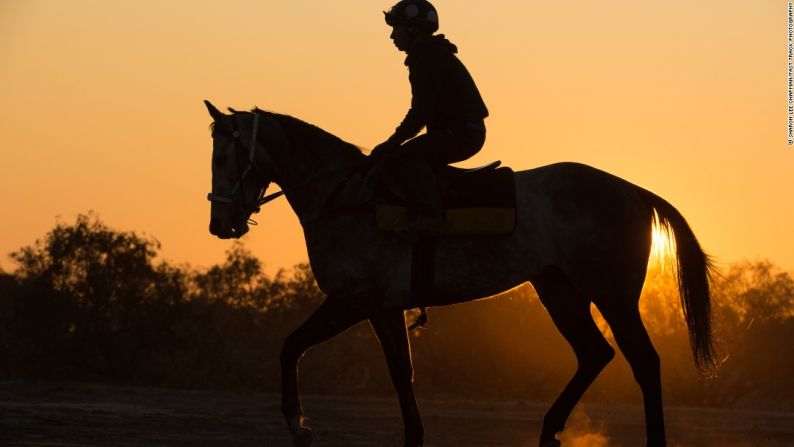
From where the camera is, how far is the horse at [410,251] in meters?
11.1

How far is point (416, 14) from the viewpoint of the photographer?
11.3m

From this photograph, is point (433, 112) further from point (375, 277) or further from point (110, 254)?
point (110, 254)

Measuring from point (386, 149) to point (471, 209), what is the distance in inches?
32.8

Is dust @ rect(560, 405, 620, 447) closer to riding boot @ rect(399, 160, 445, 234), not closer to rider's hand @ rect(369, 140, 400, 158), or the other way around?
riding boot @ rect(399, 160, 445, 234)

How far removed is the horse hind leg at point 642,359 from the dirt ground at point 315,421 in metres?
3.00

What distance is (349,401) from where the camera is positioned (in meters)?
21.8

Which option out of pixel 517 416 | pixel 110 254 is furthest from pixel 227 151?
pixel 110 254

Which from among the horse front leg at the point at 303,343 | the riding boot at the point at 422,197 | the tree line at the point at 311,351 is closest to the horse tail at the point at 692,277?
the riding boot at the point at 422,197

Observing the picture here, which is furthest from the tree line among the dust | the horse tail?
the horse tail

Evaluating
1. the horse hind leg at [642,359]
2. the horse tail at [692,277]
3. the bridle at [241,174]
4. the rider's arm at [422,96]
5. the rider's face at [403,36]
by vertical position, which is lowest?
the horse hind leg at [642,359]

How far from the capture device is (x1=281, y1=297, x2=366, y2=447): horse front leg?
35.8ft

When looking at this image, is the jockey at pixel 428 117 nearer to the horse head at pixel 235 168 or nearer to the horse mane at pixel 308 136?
the horse mane at pixel 308 136

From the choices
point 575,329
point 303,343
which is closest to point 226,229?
point 303,343

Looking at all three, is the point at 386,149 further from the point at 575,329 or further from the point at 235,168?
the point at 575,329
